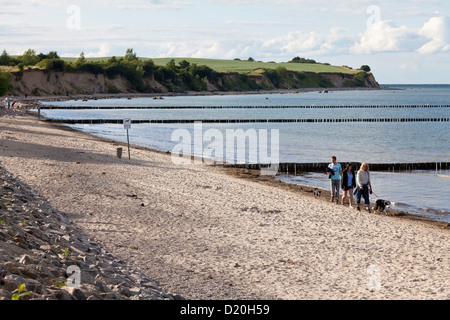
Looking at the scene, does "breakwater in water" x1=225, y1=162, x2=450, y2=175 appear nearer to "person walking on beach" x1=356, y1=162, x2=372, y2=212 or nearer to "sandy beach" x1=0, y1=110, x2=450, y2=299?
"sandy beach" x1=0, y1=110, x2=450, y2=299

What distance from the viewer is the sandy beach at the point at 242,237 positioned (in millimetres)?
9945

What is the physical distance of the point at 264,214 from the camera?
1636cm

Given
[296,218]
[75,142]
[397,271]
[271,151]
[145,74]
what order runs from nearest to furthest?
[397,271], [296,218], [75,142], [271,151], [145,74]

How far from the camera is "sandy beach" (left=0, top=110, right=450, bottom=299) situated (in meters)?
9.95

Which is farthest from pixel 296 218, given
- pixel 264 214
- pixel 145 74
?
pixel 145 74

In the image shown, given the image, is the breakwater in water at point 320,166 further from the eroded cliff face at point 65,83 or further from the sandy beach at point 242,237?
the eroded cliff face at point 65,83

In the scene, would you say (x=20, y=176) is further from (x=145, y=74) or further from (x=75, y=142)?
(x=145, y=74)

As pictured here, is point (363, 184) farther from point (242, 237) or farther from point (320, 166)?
point (320, 166)

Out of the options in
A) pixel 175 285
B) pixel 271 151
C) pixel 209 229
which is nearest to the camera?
pixel 175 285

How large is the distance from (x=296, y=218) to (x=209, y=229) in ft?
10.3

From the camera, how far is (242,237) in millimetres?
13398

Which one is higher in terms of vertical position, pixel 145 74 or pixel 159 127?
pixel 145 74

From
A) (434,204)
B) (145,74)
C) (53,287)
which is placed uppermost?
(145,74)

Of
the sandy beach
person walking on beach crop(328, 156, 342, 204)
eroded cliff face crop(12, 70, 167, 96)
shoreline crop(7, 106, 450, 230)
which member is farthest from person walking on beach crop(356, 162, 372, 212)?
eroded cliff face crop(12, 70, 167, 96)
